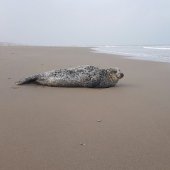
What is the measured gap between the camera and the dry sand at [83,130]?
284cm

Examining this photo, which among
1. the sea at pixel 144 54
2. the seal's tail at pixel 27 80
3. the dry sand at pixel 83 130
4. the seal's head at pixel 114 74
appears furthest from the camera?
the sea at pixel 144 54

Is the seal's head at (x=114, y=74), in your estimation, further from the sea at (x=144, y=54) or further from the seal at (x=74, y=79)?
the sea at (x=144, y=54)

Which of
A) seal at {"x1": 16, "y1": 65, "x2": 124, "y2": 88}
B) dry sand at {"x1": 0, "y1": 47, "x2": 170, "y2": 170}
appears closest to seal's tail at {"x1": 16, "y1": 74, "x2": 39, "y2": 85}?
seal at {"x1": 16, "y1": 65, "x2": 124, "y2": 88}

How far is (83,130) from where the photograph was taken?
3.71 m

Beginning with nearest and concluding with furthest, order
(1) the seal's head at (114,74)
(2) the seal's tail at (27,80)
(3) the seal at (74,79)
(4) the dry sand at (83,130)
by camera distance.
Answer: (4) the dry sand at (83,130) < (2) the seal's tail at (27,80) < (3) the seal at (74,79) < (1) the seal's head at (114,74)

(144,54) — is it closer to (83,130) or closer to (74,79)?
(74,79)

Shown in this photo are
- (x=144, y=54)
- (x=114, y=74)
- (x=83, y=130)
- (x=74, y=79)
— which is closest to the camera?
(x=83, y=130)

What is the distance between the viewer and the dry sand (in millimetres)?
2840

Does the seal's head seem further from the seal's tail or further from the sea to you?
the sea

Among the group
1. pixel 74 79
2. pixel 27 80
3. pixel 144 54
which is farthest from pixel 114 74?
pixel 144 54

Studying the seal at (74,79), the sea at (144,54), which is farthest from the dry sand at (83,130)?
the sea at (144,54)

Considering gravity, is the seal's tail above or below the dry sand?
below

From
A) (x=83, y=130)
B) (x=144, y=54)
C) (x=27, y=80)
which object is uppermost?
(x=83, y=130)

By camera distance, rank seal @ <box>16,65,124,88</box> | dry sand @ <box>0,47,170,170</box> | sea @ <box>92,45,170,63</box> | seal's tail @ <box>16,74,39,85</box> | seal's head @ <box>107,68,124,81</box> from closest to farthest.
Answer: dry sand @ <box>0,47,170,170</box> < seal's tail @ <box>16,74,39,85</box> < seal @ <box>16,65,124,88</box> < seal's head @ <box>107,68,124,81</box> < sea @ <box>92,45,170,63</box>
